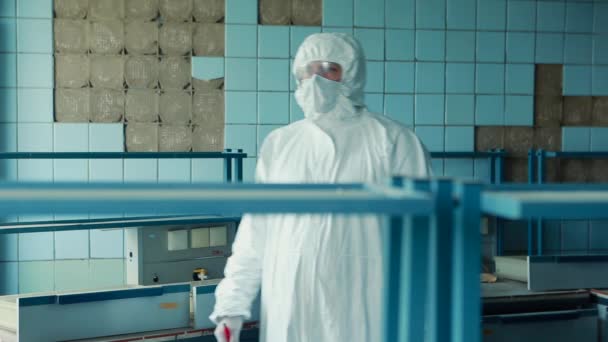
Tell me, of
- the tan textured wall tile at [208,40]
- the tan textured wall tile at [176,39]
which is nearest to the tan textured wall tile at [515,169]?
the tan textured wall tile at [208,40]

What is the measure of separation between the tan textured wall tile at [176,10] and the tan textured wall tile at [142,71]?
11.9 inches

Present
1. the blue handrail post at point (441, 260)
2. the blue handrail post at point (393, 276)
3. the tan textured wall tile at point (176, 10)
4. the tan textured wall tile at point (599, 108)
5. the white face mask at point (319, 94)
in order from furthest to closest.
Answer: the tan textured wall tile at point (599, 108)
the tan textured wall tile at point (176, 10)
the white face mask at point (319, 94)
the blue handrail post at point (393, 276)
the blue handrail post at point (441, 260)

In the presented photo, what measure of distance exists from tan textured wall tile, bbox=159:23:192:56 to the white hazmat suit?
9.53 feet

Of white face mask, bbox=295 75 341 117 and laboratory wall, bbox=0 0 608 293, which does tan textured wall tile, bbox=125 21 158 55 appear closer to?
laboratory wall, bbox=0 0 608 293

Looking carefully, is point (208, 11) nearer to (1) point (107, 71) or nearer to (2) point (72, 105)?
(1) point (107, 71)

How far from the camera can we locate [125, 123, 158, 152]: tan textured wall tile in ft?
16.3

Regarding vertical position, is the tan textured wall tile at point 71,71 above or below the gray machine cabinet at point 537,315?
above

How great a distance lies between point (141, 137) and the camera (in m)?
4.98

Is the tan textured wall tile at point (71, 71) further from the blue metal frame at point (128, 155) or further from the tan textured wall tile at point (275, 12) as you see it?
the blue metal frame at point (128, 155)

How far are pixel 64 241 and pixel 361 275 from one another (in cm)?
338

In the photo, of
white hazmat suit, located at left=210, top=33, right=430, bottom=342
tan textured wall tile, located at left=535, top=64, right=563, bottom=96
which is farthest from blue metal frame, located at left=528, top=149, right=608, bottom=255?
white hazmat suit, located at left=210, top=33, right=430, bottom=342

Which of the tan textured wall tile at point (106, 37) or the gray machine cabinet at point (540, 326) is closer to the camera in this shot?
the gray machine cabinet at point (540, 326)

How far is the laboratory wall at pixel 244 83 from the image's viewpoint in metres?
4.87

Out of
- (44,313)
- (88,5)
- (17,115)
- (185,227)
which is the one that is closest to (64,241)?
(17,115)
